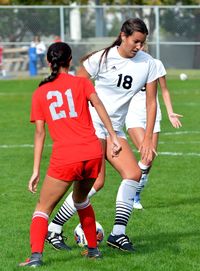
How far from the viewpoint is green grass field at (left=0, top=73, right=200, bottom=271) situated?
806 cm

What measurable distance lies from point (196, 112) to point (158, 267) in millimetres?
17055

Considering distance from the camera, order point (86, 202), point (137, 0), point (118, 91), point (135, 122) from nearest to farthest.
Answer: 1. point (86, 202)
2. point (118, 91)
3. point (135, 122)
4. point (137, 0)

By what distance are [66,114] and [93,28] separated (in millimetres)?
36915

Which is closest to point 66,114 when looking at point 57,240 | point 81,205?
point 81,205

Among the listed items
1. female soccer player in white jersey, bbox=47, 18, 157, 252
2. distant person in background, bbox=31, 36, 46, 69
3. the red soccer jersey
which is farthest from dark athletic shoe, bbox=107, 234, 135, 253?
distant person in background, bbox=31, 36, 46, 69

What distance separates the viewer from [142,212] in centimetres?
1083

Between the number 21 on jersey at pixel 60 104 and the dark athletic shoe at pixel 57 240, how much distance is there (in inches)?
62.1

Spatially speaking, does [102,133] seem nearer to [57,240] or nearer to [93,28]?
[57,240]

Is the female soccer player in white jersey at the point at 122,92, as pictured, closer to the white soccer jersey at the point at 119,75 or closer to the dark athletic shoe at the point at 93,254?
the white soccer jersey at the point at 119,75

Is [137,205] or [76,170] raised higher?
[76,170]

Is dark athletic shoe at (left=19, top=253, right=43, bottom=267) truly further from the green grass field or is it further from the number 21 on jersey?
the number 21 on jersey

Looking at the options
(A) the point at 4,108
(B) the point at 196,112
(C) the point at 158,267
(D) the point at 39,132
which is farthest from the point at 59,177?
(A) the point at 4,108

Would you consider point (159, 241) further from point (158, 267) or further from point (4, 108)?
point (4, 108)

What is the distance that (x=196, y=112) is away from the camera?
80.8 feet
